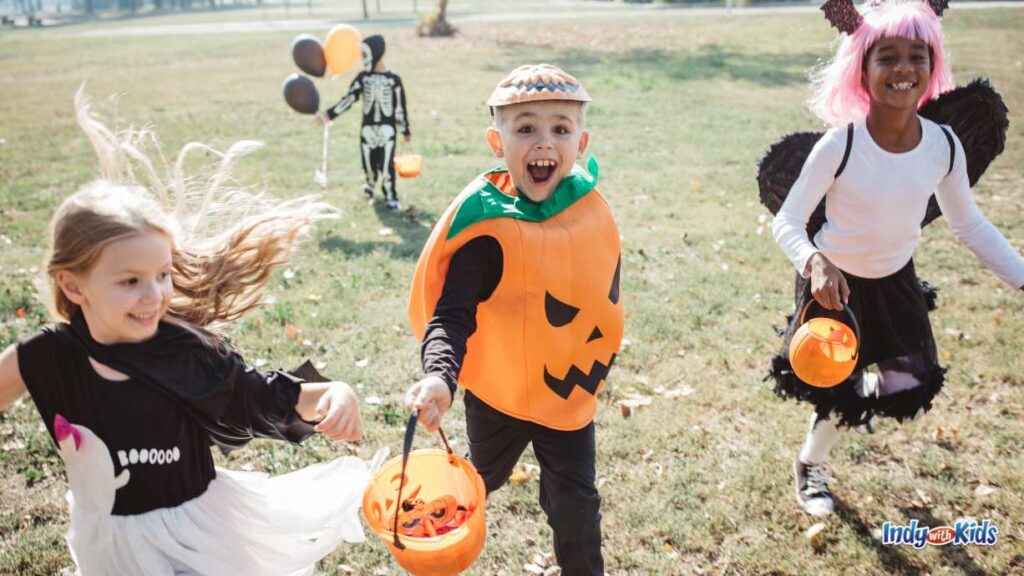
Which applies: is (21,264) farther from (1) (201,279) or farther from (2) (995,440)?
(2) (995,440)

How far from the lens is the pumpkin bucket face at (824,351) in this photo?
3168mm

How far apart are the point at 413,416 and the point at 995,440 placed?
12.1ft

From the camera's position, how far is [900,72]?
3.10 meters

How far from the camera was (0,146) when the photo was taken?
39.4 feet

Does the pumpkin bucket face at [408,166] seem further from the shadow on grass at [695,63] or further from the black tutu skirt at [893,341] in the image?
the shadow on grass at [695,63]

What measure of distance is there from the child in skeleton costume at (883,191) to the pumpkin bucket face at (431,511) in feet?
5.56

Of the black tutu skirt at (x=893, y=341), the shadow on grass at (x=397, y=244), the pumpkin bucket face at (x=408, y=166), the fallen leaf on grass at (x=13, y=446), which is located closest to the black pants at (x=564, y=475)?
the black tutu skirt at (x=893, y=341)

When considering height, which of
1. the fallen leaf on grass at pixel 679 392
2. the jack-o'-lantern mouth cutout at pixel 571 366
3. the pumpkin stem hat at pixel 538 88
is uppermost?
the pumpkin stem hat at pixel 538 88

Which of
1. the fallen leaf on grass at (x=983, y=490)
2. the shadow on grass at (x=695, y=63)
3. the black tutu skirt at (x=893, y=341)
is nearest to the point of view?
the black tutu skirt at (x=893, y=341)

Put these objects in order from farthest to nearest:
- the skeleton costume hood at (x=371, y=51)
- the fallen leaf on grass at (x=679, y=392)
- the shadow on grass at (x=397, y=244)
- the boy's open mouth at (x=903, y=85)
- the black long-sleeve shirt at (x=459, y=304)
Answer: the skeleton costume hood at (x=371, y=51) < the shadow on grass at (x=397, y=244) < the fallen leaf on grass at (x=679, y=392) < the boy's open mouth at (x=903, y=85) < the black long-sleeve shirt at (x=459, y=304)

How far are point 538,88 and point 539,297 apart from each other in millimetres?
700

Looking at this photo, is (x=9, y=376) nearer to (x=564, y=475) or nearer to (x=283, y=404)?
(x=283, y=404)

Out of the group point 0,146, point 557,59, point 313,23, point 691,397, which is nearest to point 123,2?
point 313,23

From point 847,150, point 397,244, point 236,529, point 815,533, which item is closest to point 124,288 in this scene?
point 236,529
